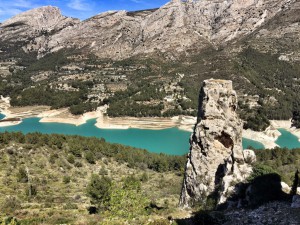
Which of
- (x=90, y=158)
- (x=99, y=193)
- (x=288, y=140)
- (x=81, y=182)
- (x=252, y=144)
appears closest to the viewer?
(x=99, y=193)

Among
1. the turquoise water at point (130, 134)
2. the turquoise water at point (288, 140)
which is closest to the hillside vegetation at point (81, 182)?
the turquoise water at point (130, 134)

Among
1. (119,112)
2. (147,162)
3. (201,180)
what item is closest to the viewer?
(201,180)

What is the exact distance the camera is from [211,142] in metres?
34.5

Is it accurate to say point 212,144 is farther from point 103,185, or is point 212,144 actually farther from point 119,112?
point 119,112

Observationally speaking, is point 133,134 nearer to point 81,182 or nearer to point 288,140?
point 288,140

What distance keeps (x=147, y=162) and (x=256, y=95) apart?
86.5 meters

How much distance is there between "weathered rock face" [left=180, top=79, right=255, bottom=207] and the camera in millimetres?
33844

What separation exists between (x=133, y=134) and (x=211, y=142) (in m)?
81.3

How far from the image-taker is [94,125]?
12731cm

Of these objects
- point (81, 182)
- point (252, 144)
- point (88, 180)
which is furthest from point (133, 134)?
point (81, 182)

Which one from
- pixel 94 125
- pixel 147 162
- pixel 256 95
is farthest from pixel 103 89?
pixel 147 162

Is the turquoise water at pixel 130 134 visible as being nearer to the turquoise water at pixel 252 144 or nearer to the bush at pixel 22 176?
the turquoise water at pixel 252 144

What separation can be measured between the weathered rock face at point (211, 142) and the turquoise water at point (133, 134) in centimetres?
5811

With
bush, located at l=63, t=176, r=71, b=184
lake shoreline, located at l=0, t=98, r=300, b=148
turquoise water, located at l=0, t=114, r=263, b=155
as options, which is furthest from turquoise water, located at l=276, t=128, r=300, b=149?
bush, located at l=63, t=176, r=71, b=184
